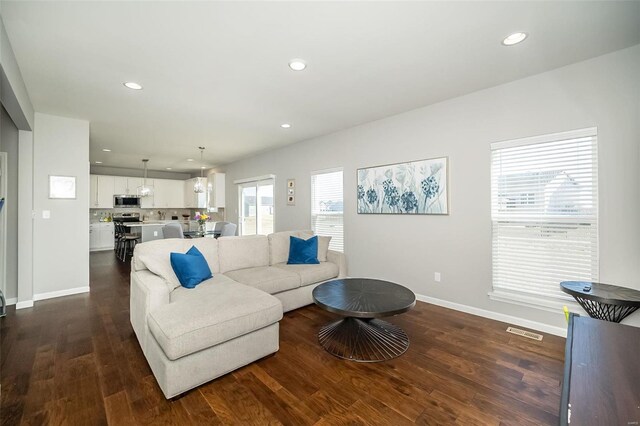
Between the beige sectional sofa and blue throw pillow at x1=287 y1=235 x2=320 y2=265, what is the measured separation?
428 mm

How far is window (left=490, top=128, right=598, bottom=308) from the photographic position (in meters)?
2.54

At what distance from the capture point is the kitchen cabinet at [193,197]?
8593mm

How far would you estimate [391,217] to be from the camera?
3988mm

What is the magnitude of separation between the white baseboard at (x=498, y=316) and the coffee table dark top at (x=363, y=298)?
107 cm

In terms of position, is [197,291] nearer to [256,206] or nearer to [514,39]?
[514,39]

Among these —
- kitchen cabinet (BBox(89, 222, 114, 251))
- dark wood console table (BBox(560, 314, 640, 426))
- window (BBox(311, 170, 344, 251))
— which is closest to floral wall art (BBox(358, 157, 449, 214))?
window (BBox(311, 170, 344, 251))

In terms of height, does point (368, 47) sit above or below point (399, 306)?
above

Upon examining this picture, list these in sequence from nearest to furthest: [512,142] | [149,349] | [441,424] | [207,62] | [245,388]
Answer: [441,424]
[245,388]
[149,349]
[207,62]
[512,142]

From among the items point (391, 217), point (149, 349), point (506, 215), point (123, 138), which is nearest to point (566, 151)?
point (506, 215)

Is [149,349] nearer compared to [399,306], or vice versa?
[149,349]

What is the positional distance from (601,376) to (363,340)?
191cm

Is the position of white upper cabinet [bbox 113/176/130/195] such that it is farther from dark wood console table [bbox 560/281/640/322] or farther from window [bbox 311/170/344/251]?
dark wood console table [bbox 560/281/640/322]

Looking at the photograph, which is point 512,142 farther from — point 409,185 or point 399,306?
point 399,306

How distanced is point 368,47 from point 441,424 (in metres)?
2.71
